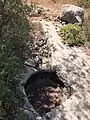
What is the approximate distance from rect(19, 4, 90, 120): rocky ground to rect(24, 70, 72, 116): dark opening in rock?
0.43 ft

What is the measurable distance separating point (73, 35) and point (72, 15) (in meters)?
0.82

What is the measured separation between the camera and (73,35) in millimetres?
7363

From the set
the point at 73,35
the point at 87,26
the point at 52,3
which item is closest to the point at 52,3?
the point at 52,3

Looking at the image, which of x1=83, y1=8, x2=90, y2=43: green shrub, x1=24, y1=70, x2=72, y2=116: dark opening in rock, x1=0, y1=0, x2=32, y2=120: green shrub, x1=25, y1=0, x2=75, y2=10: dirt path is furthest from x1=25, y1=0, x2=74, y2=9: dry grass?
x1=0, y1=0, x2=32, y2=120: green shrub

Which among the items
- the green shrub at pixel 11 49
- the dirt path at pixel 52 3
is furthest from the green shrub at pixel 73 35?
the green shrub at pixel 11 49

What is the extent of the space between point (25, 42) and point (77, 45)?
199 cm

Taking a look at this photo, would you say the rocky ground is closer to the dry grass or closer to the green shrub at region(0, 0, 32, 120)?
the green shrub at region(0, 0, 32, 120)

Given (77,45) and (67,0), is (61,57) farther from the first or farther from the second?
(67,0)

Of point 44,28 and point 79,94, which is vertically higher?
point 44,28

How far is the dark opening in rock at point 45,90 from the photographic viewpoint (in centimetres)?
574

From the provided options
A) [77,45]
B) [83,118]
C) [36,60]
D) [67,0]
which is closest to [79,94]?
[83,118]

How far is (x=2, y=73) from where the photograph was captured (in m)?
4.64

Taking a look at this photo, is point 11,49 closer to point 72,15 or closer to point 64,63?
point 64,63

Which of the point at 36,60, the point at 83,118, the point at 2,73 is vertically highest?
the point at 2,73
